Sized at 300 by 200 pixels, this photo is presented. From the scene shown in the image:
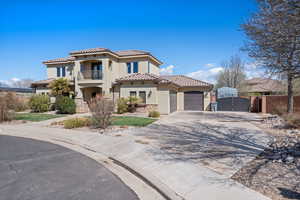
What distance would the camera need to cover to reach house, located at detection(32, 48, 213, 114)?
61.5 ft

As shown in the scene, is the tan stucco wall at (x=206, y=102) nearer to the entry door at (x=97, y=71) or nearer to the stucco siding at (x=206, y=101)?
the stucco siding at (x=206, y=101)

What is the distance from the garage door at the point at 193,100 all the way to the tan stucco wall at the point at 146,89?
235 inches

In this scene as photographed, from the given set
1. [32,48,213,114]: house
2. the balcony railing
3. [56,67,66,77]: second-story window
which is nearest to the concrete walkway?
[32,48,213,114]: house

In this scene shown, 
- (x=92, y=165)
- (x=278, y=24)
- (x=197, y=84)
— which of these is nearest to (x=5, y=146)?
(x=92, y=165)

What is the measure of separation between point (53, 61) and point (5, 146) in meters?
20.5

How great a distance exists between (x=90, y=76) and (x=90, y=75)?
0.41 feet

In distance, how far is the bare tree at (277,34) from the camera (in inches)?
189

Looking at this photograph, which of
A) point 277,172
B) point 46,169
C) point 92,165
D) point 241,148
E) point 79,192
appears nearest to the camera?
point 79,192

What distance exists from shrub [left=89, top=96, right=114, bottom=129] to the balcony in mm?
10223

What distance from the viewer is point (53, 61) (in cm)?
2478

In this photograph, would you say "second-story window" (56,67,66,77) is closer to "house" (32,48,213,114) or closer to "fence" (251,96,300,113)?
"house" (32,48,213,114)

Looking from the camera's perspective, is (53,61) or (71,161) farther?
(53,61)

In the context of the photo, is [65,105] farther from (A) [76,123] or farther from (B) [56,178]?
(B) [56,178]

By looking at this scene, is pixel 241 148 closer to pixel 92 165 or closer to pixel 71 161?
pixel 92 165
